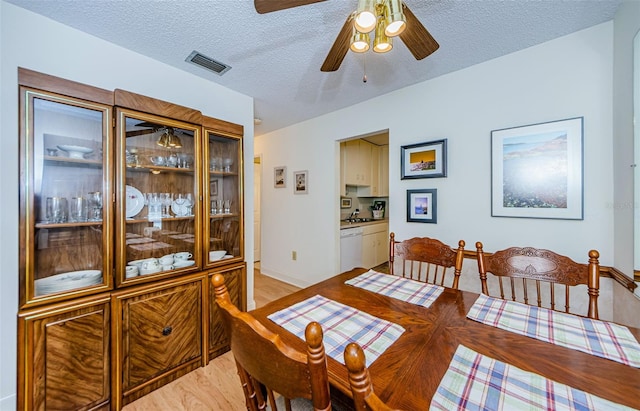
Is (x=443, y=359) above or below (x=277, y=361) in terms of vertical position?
below

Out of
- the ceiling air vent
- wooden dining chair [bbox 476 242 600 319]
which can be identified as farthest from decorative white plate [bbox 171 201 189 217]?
wooden dining chair [bbox 476 242 600 319]

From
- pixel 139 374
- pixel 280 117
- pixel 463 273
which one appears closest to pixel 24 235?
pixel 139 374

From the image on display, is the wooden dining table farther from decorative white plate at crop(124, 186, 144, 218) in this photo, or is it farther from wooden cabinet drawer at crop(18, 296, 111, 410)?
decorative white plate at crop(124, 186, 144, 218)

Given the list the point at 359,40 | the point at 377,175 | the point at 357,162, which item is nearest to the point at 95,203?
the point at 359,40

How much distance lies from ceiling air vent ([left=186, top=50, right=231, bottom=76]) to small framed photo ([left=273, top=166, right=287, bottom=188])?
179 cm

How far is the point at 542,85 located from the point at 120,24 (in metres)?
3.02

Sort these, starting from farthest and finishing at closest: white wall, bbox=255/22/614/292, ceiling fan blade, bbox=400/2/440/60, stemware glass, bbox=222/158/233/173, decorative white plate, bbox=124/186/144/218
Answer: stemware glass, bbox=222/158/233/173 < decorative white plate, bbox=124/186/144/218 < white wall, bbox=255/22/614/292 < ceiling fan blade, bbox=400/2/440/60

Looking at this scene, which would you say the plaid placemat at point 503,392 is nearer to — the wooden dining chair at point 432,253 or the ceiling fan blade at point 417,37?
the wooden dining chair at point 432,253

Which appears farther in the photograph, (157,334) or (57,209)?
(157,334)

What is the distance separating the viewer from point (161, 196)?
195cm

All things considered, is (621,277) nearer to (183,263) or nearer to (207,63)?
(183,263)

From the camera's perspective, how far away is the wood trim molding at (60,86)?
4.06 ft

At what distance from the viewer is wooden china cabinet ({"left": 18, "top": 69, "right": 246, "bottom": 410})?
1.28m

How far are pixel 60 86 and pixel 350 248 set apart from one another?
3268 mm
